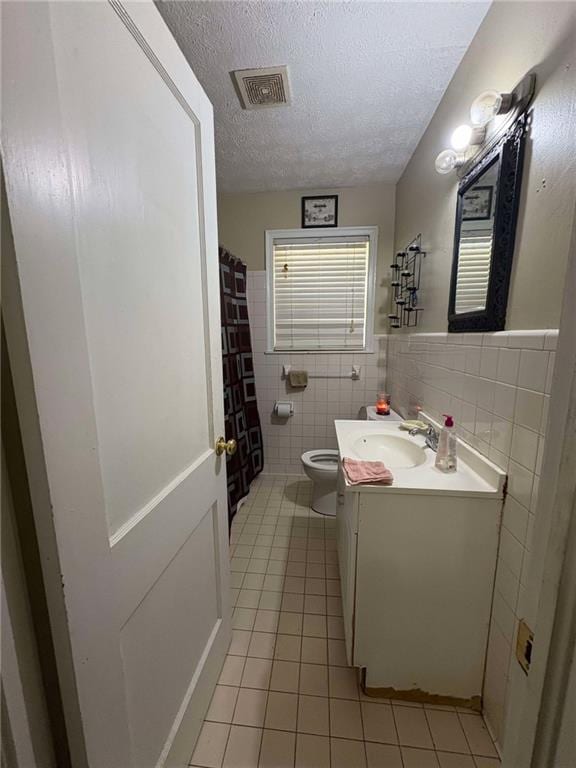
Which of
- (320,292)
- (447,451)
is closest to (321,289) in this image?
(320,292)

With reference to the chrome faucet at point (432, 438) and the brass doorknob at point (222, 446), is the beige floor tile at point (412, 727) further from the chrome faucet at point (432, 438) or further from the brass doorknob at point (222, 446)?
the brass doorknob at point (222, 446)

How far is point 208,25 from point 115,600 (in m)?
1.82

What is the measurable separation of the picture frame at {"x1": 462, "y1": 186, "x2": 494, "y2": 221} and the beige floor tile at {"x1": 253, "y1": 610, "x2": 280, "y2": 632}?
6.11ft

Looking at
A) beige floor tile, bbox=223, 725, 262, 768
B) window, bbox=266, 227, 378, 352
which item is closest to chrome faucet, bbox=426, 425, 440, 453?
beige floor tile, bbox=223, 725, 262, 768

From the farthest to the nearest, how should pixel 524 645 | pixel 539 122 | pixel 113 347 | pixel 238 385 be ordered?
pixel 238 385 → pixel 539 122 → pixel 113 347 → pixel 524 645

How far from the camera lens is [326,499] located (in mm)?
2252

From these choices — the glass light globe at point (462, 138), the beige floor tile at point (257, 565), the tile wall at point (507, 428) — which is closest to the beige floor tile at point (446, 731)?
the tile wall at point (507, 428)

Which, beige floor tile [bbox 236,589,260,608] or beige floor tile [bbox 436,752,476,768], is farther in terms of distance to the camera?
beige floor tile [bbox 236,589,260,608]

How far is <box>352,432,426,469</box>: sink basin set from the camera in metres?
1.44

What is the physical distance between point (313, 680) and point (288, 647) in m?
0.16

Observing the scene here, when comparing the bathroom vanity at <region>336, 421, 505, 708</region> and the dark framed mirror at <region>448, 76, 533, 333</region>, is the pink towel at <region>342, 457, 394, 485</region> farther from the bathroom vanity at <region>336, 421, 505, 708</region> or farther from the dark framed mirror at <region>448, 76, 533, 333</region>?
the dark framed mirror at <region>448, 76, 533, 333</region>

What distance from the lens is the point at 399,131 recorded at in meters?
1.78

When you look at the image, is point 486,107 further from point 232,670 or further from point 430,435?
point 232,670

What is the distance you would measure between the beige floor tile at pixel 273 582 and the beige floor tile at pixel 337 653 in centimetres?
36
